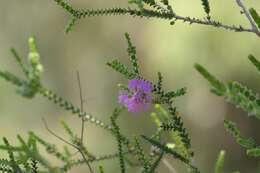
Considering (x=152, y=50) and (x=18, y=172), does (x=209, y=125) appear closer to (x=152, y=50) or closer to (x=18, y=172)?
(x=152, y=50)

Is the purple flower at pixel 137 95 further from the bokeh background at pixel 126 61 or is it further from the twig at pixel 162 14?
the bokeh background at pixel 126 61

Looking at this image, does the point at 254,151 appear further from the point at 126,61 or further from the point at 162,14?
the point at 126,61

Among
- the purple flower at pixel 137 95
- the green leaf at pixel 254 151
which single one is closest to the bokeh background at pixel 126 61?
the purple flower at pixel 137 95

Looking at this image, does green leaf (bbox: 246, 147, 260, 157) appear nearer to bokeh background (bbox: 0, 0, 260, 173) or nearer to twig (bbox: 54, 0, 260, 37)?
twig (bbox: 54, 0, 260, 37)

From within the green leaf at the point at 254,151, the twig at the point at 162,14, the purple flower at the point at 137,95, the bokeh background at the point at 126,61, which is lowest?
the green leaf at the point at 254,151

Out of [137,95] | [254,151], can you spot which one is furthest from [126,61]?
[254,151]

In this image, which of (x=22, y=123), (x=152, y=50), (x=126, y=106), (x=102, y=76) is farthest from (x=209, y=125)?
(x=126, y=106)

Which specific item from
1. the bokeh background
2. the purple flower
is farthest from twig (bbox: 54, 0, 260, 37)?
the bokeh background
